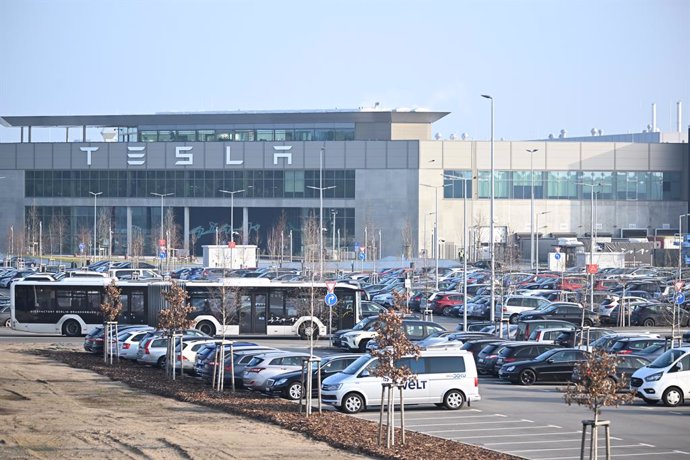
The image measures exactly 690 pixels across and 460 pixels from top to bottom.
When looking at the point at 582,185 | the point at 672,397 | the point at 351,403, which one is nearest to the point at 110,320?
the point at 351,403

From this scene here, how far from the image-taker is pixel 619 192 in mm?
112500

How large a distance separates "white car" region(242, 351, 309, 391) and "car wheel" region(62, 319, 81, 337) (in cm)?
2191

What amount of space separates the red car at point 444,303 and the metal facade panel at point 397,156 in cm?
4314

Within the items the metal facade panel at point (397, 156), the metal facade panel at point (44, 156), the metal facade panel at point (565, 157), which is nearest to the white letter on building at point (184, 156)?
the metal facade panel at point (44, 156)

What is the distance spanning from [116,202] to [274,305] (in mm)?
65777

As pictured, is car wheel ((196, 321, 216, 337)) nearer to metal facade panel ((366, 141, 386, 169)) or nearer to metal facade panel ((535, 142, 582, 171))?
metal facade panel ((366, 141, 386, 169))

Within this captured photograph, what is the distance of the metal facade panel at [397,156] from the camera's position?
10844cm

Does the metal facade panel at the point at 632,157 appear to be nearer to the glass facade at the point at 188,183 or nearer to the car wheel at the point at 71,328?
the glass facade at the point at 188,183

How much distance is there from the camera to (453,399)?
2866cm

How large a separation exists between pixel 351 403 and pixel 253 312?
2307 centimetres

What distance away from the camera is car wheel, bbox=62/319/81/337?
52.6m

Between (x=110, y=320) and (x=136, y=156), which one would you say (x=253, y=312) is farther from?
(x=136, y=156)

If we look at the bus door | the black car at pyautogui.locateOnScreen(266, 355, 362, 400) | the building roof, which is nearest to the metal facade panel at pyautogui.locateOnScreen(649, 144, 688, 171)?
the building roof

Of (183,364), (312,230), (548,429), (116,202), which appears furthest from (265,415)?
(116,202)
